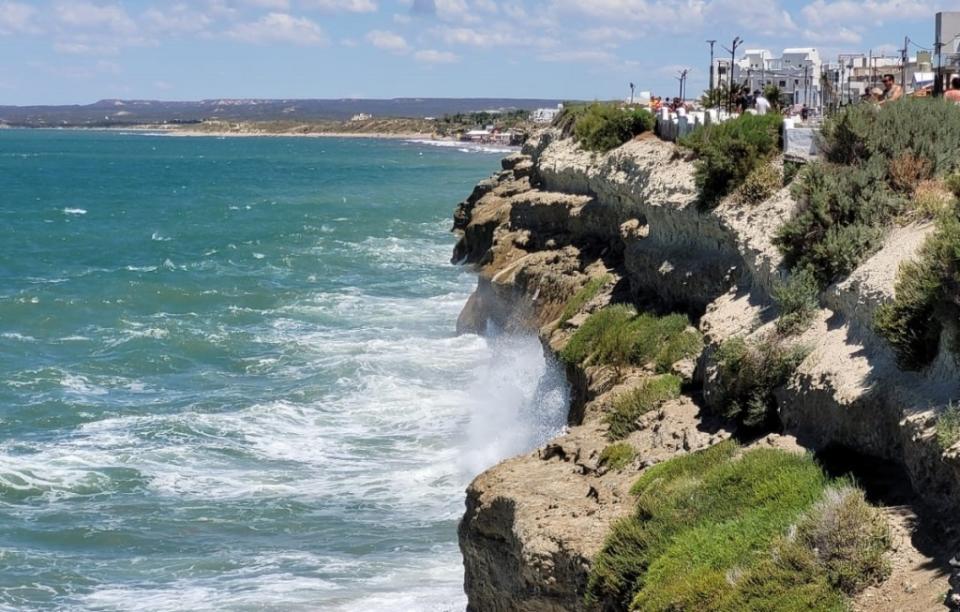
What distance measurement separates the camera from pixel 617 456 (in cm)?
1388

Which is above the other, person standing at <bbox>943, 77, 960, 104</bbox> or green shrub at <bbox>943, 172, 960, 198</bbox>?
person standing at <bbox>943, 77, 960, 104</bbox>

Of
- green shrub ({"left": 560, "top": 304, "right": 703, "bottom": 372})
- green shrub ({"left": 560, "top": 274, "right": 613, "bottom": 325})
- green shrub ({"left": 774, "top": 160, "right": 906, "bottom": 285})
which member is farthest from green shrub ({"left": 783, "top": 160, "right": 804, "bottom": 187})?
green shrub ({"left": 560, "top": 274, "right": 613, "bottom": 325})

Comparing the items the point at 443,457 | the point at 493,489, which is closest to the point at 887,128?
the point at 493,489

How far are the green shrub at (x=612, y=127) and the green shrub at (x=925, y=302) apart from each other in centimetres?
1576

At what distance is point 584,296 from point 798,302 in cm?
858

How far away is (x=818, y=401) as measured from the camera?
41.5ft

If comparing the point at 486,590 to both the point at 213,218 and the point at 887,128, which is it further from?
the point at 213,218

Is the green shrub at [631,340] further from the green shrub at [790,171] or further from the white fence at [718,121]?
the white fence at [718,121]

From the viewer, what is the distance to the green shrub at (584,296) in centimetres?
2252

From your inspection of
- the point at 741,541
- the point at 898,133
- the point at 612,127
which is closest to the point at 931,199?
the point at 898,133

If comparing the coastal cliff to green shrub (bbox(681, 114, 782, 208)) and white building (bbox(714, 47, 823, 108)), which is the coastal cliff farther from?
white building (bbox(714, 47, 823, 108))

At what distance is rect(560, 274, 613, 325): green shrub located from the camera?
22.5m

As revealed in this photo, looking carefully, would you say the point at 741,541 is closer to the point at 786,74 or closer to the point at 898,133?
the point at 898,133

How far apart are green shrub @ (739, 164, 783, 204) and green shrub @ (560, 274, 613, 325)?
4960mm
